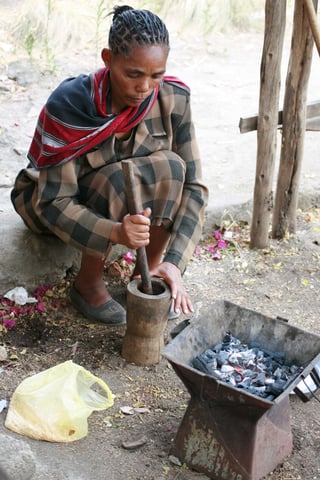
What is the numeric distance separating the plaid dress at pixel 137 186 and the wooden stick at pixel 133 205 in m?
0.17

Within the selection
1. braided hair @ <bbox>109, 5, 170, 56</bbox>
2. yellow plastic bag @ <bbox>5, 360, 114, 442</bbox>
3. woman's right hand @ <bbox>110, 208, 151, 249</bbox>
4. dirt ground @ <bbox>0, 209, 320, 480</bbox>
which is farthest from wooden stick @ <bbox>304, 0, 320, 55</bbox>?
yellow plastic bag @ <bbox>5, 360, 114, 442</bbox>

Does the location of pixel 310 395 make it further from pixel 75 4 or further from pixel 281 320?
pixel 75 4

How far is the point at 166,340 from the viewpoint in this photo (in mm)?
3324

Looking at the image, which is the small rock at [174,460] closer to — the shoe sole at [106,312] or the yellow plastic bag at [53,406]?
the yellow plastic bag at [53,406]

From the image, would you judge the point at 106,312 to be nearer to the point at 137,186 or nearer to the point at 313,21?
the point at 137,186

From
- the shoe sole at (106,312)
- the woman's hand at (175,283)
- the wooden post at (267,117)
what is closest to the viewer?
the woman's hand at (175,283)

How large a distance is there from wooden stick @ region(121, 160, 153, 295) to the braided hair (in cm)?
44

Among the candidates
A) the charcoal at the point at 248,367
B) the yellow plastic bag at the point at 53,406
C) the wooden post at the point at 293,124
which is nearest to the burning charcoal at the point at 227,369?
the charcoal at the point at 248,367

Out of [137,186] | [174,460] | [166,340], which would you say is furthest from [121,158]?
[174,460]

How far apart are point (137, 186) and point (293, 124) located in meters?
1.22

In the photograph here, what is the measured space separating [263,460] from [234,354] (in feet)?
1.24

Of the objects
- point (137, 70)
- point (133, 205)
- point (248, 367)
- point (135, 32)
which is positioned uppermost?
point (135, 32)

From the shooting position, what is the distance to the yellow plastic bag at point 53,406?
2.64 meters

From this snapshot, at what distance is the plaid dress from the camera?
3.04m
